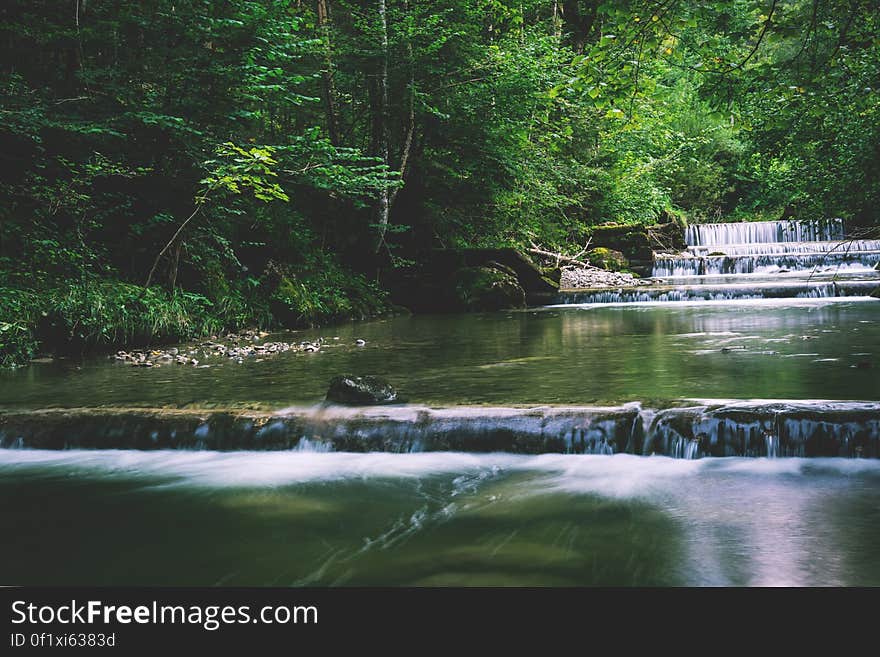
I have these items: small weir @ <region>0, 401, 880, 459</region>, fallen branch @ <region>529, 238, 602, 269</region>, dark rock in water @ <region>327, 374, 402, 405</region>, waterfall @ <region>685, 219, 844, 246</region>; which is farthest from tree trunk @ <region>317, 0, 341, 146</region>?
waterfall @ <region>685, 219, 844, 246</region>

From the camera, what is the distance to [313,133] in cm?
1091

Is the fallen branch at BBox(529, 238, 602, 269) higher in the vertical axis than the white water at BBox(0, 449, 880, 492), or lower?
higher

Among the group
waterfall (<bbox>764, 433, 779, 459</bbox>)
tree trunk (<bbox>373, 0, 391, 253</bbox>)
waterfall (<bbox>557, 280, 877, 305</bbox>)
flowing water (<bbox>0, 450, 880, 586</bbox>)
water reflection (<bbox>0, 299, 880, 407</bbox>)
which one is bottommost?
flowing water (<bbox>0, 450, 880, 586</bbox>)

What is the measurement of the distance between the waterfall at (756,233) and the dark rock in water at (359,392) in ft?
77.9

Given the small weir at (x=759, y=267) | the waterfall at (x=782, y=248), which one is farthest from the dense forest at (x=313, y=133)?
the waterfall at (x=782, y=248)

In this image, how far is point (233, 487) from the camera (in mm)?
4672

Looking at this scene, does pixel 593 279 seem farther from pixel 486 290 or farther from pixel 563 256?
pixel 486 290

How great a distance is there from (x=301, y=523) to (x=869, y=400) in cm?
405

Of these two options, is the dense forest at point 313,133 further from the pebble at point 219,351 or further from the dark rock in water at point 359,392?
the dark rock in water at point 359,392

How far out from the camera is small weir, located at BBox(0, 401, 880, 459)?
4.65 meters

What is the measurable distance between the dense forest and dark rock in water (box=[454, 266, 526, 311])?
157cm

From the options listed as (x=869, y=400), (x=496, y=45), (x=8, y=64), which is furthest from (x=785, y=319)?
(x=8, y=64)

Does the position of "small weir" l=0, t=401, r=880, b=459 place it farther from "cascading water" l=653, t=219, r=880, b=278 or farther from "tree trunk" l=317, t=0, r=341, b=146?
"cascading water" l=653, t=219, r=880, b=278

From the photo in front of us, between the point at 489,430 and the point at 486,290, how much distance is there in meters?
10.7
